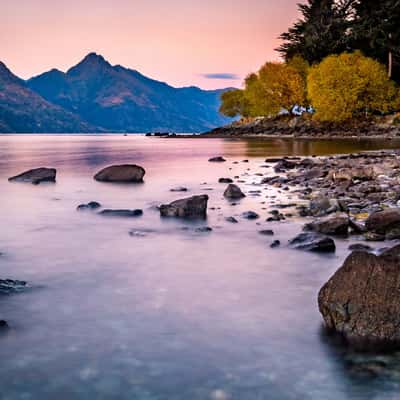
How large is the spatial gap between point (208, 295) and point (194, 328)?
151 cm

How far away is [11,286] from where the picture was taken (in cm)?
893

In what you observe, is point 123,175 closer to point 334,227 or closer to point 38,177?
point 38,177


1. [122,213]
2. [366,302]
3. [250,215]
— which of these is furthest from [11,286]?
[250,215]

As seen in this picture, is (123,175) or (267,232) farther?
(123,175)

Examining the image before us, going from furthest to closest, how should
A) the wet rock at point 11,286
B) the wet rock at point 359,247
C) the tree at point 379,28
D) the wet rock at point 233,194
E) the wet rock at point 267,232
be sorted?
the tree at point 379,28
the wet rock at point 233,194
the wet rock at point 267,232
the wet rock at point 359,247
the wet rock at point 11,286

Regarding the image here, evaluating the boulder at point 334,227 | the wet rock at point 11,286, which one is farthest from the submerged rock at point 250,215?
the wet rock at point 11,286

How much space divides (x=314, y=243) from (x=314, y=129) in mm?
89654

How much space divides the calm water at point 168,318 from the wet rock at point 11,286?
28cm

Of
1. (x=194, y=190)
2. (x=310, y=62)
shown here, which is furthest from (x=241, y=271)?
(x=310, y=62)

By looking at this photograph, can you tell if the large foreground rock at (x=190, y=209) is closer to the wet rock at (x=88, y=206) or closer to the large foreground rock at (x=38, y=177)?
the wet rock at (x=88, y=206)

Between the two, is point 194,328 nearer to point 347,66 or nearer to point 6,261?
point 6,261

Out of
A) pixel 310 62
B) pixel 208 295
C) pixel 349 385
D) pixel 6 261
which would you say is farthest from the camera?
pixel 310 62

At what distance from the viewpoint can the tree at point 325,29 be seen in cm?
9588

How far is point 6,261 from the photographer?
11195mm
